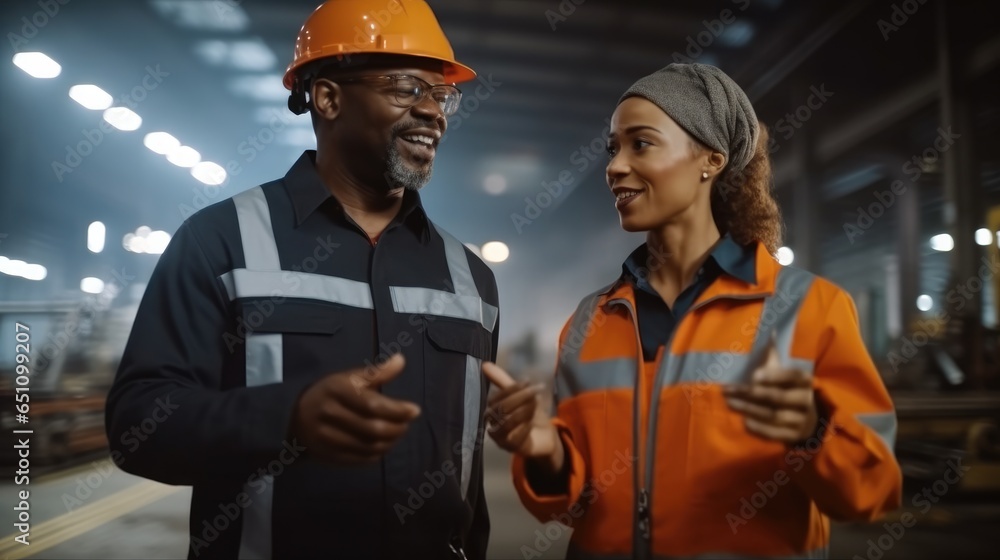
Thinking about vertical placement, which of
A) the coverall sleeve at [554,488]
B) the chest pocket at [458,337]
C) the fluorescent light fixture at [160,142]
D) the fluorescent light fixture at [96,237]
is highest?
the fluorescent light fixture at [160,142]

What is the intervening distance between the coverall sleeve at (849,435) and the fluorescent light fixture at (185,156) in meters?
4.33

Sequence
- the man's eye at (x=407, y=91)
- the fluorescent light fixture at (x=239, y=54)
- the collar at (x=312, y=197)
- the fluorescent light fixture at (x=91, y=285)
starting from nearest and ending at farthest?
the collar at (x=312, y=197), the man's eye at (x=407, y=91), the fluorescent light fixture at (x=239, y=54), the fluorescent light fixture at (x=91, y=285)

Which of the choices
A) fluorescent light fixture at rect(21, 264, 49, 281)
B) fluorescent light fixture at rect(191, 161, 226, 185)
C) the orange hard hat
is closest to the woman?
the orange hard hat

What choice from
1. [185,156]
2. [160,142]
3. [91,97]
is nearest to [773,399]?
[185,156]

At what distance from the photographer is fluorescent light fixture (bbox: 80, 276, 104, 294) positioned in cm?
469

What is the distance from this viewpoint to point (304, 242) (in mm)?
1606

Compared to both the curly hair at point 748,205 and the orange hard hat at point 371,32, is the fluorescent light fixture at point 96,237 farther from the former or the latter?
the curly hair at point 748,205

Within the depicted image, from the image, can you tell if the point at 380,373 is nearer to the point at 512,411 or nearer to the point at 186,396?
the point at 512,411

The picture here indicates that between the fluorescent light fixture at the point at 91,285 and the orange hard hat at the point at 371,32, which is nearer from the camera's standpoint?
the orange hard hat at the point at 371,32

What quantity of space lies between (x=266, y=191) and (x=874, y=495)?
4.87 ft

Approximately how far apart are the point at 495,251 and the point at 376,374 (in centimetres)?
409

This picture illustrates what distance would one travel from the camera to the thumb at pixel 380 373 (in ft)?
3.10

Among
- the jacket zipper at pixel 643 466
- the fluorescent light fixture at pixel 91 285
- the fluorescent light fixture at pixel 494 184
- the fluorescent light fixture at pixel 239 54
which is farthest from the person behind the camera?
the fluorescent light fixture at pixel 494 184

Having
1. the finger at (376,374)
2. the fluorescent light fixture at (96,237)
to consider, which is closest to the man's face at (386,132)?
the finger at (376,374)
